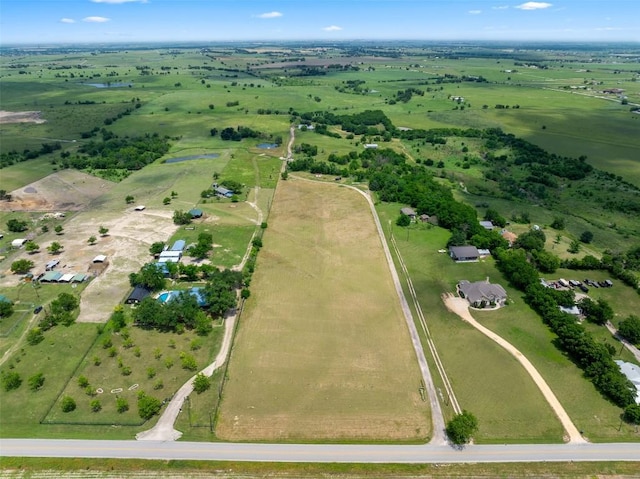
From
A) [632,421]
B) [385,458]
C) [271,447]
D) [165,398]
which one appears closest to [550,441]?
[632,421]

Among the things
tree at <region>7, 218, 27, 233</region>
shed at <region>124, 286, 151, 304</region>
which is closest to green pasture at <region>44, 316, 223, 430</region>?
shed at <region>124, 286, 151, 304</region>

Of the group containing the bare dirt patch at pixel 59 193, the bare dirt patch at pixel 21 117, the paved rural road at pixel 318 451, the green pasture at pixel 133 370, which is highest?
the bare dirt patch at pixel 21 117

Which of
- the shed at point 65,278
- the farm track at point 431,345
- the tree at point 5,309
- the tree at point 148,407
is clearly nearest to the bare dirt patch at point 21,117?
the shed at point 65,278

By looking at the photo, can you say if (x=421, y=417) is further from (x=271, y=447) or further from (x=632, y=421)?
(x=632, y=421)

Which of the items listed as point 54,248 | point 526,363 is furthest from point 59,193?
point 526,363

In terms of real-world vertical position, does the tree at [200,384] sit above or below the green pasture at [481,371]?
above

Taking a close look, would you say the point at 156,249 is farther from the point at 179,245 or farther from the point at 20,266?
the point at 20,266

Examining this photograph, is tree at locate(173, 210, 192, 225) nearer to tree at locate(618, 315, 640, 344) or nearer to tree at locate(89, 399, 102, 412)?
tree at locate(89, 399, 102, 412)

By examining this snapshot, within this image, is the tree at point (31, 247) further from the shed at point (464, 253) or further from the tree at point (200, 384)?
the shed at point (464, 253)
